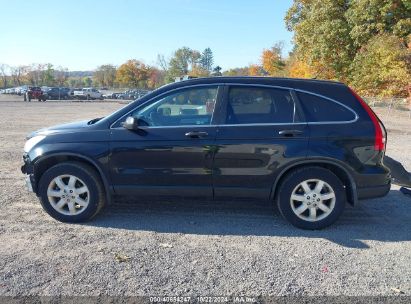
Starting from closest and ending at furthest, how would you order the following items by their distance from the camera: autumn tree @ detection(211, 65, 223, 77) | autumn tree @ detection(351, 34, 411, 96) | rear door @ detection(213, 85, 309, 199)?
rear door @ detection(213, 85, 309, 199)
autumn tree @ detection(211, 65, 223, 77)
autumn tree @ detection(351, 34, 411, 96)

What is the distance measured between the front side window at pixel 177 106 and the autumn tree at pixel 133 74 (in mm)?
90270

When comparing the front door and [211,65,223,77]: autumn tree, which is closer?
the front door

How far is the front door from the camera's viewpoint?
418 centimetres

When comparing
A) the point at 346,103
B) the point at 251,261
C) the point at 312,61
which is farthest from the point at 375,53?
the point at 251,261


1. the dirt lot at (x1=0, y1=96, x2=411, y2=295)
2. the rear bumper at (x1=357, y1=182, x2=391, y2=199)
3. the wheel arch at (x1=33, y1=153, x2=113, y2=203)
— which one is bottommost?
the dirt lot at (x1=0, y1=96, x2=411, y2=295)

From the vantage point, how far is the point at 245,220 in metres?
4.53

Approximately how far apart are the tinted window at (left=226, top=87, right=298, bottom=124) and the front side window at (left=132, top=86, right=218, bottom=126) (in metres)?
0.26

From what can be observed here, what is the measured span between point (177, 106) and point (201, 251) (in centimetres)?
178

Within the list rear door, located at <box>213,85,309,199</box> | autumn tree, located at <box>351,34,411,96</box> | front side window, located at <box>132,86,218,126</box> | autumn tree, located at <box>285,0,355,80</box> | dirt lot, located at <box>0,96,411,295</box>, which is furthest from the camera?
autumn tree, located at <box>285,0,355,80</box>

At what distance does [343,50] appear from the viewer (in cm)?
3084

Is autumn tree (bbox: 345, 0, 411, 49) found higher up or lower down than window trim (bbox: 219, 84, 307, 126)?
higher up

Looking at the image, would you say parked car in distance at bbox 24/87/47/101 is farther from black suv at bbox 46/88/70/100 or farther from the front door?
the front door

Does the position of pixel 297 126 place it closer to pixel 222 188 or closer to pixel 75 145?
pixel 222 188

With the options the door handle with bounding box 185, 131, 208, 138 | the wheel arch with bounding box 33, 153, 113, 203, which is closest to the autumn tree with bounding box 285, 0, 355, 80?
the door handle with bounding box 185, 131, 208, 138
